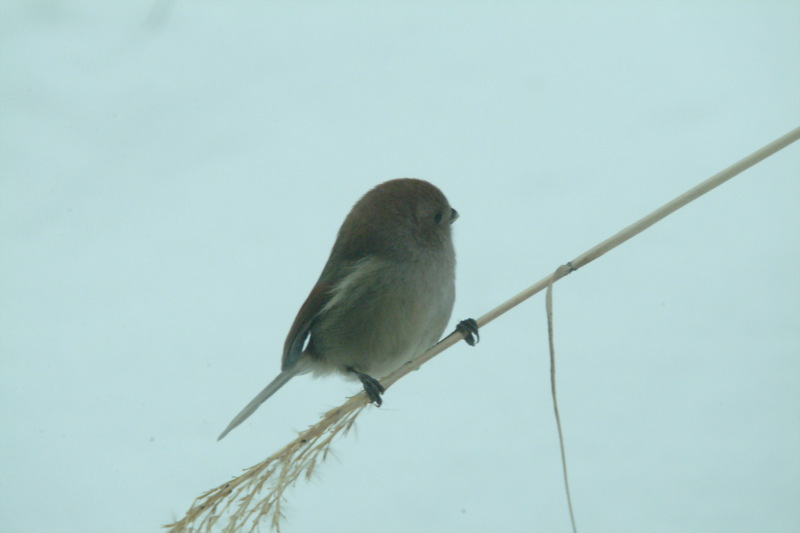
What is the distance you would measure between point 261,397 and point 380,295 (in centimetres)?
51

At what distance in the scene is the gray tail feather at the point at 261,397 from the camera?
2277mm

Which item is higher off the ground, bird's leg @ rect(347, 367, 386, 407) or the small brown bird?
the small brown bird

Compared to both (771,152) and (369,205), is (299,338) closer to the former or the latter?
(369,205)

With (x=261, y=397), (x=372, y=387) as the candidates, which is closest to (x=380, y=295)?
(x=372, y=387)

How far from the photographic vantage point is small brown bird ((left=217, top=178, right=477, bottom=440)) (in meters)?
2.37

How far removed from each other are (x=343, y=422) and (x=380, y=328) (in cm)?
62

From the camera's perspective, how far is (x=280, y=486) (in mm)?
1670

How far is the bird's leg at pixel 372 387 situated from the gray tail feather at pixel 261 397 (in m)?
0.23

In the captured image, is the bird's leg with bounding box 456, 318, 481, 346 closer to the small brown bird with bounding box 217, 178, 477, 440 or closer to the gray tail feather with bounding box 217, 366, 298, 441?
the small brown bird with bounding box 217, 178, 477, 440

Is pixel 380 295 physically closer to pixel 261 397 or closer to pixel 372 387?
pixel 372 387

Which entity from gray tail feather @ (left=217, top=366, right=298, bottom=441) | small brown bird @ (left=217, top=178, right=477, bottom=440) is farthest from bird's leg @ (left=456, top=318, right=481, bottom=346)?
gray tail feather @ (left=217, top=366, right=298, bottom=441)

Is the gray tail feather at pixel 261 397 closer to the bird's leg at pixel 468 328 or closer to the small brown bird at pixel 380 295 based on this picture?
the small brown bird at pixel 380 295

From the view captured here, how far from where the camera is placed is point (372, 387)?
2385 millimetres

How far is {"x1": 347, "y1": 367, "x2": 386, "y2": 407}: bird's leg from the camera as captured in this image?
2.34 m
